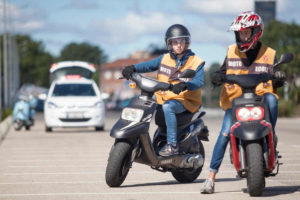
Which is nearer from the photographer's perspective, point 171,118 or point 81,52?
point 171,118

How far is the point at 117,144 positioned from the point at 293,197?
1.95m

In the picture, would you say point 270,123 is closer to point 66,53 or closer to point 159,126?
point 159,126

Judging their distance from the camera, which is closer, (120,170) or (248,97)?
(248,97)

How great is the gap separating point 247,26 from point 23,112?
1696 centimetres

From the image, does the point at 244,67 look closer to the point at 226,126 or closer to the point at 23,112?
the point at 226,126

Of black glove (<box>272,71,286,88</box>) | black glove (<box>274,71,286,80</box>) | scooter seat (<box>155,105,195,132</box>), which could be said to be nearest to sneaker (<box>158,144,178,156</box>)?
scooter seat (<box>155,105,195,132</box>)

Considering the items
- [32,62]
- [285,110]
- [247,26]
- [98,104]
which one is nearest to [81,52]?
[32,62]

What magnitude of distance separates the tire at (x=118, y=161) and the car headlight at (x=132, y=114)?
0.29 metres

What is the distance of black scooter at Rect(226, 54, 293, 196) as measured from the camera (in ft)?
23.7

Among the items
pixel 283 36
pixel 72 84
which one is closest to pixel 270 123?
pixel 72 84

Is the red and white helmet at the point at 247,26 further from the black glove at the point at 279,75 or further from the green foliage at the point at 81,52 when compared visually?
the green foliage at the point at 81,52

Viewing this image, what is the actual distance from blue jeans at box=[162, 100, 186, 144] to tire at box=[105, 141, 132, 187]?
70 cm

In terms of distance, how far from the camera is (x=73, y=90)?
22.8m

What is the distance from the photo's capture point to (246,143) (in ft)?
24.0
